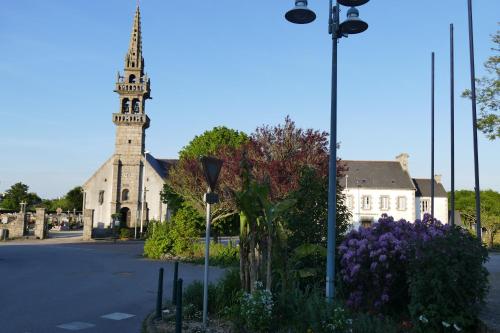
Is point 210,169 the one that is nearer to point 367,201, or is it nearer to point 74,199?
point 367,201

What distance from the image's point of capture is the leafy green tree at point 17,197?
7919 centimetres

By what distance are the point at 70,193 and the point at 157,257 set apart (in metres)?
68.8

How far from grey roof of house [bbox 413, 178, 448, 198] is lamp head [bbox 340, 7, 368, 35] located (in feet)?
158

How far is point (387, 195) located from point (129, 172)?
29.5 metres

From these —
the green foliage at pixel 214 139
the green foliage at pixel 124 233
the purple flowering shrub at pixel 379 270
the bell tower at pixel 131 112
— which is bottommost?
the green foliage at pixel 124 233

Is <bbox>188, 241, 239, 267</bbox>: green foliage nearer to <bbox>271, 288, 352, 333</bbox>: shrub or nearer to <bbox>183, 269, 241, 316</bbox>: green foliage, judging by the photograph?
<bbox>183, 269, 241, 316</bbox>: green foliage

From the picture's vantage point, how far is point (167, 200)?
110 ft

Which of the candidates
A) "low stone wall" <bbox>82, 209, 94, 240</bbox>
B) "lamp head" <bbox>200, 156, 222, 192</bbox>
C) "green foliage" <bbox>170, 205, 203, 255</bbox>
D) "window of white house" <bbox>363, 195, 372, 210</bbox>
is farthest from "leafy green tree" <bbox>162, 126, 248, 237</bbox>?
"window of white house" <bbox>363, 195, 372, 210</bbox>

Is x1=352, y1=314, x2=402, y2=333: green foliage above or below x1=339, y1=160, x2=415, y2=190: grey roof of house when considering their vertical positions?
below

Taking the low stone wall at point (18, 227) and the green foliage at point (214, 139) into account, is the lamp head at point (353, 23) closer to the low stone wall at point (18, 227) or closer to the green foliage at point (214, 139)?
the green foliage at point (214, 139)

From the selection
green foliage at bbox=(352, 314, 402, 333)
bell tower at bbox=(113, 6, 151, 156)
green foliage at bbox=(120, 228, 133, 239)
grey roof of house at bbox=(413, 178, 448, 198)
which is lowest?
green foliage at bbox=(120, 228, 133, 239)

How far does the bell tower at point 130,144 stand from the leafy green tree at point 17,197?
131 feet

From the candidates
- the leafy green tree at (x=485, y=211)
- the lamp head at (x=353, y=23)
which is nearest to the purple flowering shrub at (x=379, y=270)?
the lamp head at (x=353, y=23)

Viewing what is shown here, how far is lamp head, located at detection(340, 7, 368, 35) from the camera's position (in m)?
6.99
